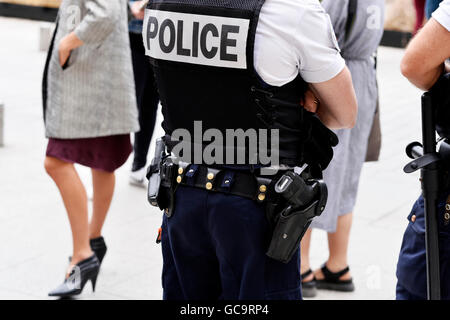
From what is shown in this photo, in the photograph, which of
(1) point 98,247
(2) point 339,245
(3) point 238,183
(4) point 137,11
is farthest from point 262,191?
(4) point 137,11

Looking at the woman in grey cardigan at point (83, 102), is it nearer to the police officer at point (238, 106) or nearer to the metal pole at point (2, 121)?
the police officer at point (238, 106)

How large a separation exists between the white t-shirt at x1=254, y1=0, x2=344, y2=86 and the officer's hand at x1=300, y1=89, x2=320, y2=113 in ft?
0.49

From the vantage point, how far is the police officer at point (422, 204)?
2.50 m

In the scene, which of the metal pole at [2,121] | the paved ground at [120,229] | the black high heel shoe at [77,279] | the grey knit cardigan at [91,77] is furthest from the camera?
the metal pole at [2,121]

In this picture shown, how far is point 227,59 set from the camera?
2.47 metres

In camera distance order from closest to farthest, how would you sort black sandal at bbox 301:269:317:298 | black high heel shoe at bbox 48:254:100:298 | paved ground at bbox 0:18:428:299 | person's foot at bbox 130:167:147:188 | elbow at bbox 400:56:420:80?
elbow at bbox 400:56:420:80
black high heel shoe at bbox 48:254:100:298
black sandal at bbox 301:269:317:298
paved ground at bbox 0:18:428:299
person's foot at bbox 130:167:147:188

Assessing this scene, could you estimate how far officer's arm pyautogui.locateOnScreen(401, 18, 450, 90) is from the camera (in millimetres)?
2498

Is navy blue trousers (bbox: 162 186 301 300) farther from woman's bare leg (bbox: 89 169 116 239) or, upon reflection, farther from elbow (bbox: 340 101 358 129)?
woman's bare leg (bbox: 89 169 116 239)

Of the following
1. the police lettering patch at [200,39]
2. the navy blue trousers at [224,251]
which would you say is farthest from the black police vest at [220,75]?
the navy blue trousers at [224,251]

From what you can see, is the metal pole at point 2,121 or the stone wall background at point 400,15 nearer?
the metal pole at point 2,121

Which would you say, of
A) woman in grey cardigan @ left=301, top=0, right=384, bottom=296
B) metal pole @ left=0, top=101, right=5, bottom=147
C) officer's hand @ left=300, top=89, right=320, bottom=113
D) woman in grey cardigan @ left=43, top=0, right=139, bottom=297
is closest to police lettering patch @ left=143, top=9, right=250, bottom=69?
officer's hand @ left=300, top=89, right=320, bottom=113

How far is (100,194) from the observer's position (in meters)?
4.49
